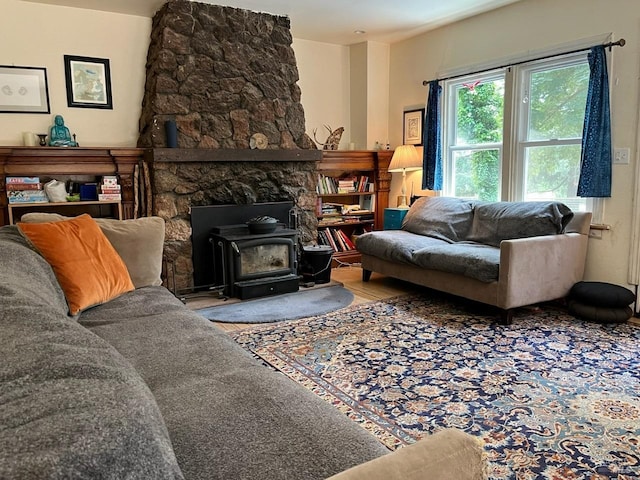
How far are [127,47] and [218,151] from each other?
1.33 m

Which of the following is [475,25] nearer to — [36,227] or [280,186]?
[280,186]

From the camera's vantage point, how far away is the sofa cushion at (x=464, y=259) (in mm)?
3475

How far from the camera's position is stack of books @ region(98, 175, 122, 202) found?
4.18 m

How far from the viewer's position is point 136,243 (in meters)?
2.71

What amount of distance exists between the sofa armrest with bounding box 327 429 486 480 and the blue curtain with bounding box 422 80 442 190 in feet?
14.6

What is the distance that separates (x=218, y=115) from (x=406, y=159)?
216 centimetres

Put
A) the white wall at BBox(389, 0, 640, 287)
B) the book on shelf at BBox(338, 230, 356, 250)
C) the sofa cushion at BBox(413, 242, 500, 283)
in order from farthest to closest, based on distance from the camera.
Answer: the book on shelf at BBox(338, 230, 356, 250), the white wall at BBox(389, 0, 640, 287), the sofa cushion at BBox(413, 242, 500, 283)

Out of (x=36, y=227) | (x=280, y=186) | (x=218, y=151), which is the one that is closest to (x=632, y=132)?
(x=280, y=186)

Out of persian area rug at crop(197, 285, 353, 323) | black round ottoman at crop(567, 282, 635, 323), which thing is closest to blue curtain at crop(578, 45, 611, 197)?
black round ottoman at crop(567, 282, 635, 323)

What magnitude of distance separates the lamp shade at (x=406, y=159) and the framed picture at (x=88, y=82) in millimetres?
3051

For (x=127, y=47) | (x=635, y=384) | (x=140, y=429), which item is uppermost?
(x=127, y=47)

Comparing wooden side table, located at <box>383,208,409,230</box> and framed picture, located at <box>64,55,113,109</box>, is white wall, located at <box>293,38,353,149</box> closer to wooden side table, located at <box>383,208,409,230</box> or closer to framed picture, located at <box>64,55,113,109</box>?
wooden side table, located at <box>383,208,409,230</box>

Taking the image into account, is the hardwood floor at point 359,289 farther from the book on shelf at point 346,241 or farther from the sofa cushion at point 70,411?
the sofa cushion at point 70,411

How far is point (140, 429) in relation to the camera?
638 mm
